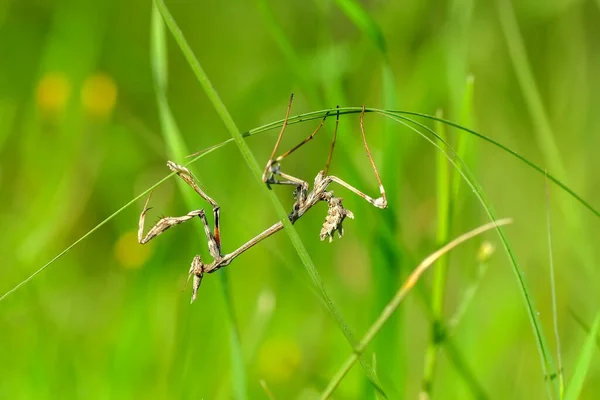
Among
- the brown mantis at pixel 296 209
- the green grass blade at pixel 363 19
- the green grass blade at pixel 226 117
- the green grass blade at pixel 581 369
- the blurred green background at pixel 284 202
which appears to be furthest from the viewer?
the blurred green background at pixel 284 202

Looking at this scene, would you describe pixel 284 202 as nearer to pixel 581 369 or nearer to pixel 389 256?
pixel 389 256

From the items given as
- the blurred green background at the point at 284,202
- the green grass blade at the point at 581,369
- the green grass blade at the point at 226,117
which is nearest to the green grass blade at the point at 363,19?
the blurred green background at the point at 284,202

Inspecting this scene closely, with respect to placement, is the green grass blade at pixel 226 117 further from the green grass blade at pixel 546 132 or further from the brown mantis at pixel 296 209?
the green grass blade at pixel 546 132

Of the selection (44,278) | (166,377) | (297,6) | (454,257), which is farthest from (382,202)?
(297,6)

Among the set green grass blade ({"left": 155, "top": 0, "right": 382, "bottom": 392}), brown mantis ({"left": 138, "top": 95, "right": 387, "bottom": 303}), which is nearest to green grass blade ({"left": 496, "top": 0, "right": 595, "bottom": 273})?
brown mantis ({"left": 138, "top": 95, "right": 387, "bottom": 303})

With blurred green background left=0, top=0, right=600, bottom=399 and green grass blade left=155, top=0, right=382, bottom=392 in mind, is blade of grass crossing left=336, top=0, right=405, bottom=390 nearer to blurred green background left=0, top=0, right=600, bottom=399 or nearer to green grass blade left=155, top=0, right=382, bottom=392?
blurred green background left=0, top=0, right=600, bottom=399

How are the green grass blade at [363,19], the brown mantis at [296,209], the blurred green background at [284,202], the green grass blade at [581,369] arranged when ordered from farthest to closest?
1. the blurred green background at [284,202]
2. the green grass blade at [363,19]
3. the brown mantis at [296,209]
4. the green grass blade at [581,369]
